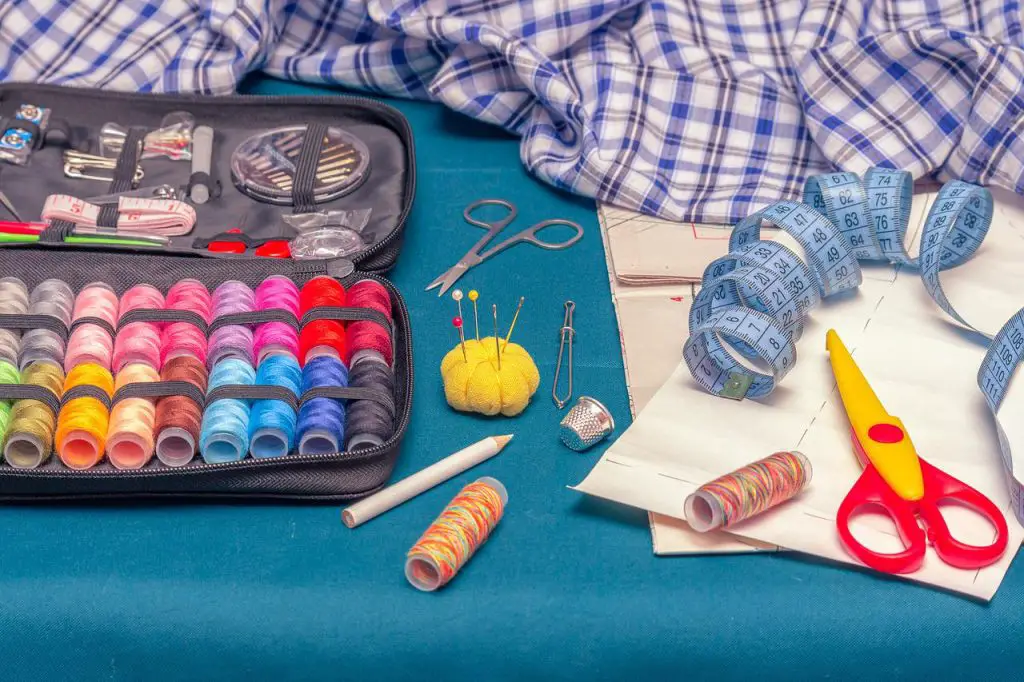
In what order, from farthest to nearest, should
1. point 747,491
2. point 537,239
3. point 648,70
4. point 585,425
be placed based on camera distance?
point 648,70 → point 537,239 → point 585,425 → point 747,491

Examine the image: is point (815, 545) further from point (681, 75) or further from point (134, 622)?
point (681, 75)

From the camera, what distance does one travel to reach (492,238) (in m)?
1.29

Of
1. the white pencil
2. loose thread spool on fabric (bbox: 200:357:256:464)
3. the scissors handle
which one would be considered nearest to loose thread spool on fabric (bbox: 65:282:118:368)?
loose thread spool on fabric (bbox: 200:357:256:464)

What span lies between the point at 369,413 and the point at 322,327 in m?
0.12

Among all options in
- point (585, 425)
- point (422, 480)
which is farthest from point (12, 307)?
point (585, 425)

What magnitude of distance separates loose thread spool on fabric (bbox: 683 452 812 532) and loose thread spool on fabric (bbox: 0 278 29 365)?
60cm

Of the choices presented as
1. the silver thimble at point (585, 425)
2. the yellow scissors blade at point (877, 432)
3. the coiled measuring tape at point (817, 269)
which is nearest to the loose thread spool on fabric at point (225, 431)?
the silver thimble at point (585, 425)

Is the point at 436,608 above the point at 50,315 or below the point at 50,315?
below

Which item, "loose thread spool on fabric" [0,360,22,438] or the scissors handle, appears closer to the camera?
"loose thread spool on fabric" [0,360,22,438]

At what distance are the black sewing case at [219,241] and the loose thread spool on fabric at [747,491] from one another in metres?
0.26

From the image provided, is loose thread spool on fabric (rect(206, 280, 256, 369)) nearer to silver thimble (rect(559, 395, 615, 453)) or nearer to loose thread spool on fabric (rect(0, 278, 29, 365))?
loose thread spool on fabric (rect(0, 278, 29, 365))

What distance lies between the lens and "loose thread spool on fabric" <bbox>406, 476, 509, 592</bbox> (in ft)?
2.92

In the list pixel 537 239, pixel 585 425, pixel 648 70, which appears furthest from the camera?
pixel 648 70

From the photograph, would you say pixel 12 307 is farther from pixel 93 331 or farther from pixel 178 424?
pixel 178 424
